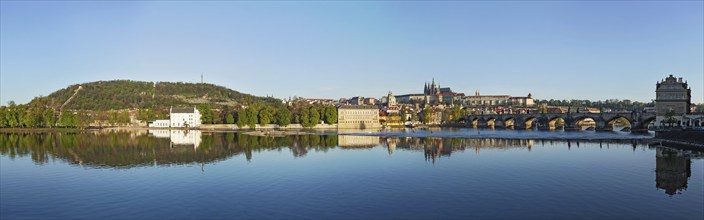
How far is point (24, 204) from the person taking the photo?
70.6ft

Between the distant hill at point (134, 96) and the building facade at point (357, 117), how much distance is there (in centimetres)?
2956

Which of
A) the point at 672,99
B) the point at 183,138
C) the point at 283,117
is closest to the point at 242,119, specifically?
the point at 283,117

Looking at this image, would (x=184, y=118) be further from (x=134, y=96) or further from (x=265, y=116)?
(x=134, y=96)

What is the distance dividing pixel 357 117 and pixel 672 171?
96.1 metres

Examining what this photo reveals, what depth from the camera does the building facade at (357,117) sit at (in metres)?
122

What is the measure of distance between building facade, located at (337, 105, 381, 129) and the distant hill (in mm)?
29558

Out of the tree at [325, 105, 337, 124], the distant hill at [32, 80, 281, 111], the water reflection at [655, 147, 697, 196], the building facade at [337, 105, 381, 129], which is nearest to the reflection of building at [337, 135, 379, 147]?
the water reflection at [655, 147, 697, 196]

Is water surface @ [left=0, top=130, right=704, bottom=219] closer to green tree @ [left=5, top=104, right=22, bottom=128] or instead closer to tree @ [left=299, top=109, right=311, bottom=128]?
tree @ [left=299, top=109, right=311, bottom=128]

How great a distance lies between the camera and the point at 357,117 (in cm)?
12581

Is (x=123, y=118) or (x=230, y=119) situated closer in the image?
(x=230, y=119)

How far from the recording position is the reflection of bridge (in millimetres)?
88125

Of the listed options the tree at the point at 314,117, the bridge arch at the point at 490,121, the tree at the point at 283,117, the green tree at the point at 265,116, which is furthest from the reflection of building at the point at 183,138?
the bridge arch at the point at 490,121

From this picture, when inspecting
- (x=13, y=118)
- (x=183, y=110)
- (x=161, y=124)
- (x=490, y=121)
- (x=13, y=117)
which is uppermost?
(x=183, y=110)

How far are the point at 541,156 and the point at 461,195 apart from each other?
72.6 ft
